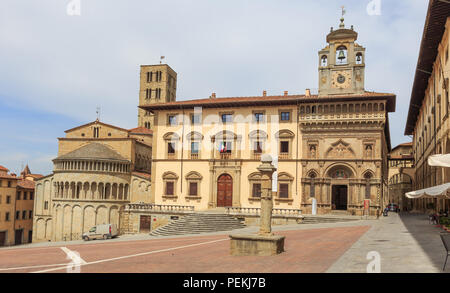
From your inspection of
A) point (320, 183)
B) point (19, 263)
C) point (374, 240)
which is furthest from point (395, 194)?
point (19, 263)

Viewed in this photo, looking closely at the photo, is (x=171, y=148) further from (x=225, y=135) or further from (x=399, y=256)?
(x=399, y=256)

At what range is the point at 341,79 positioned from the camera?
4119 cm

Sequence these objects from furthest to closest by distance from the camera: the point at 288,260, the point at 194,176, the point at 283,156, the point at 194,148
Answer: the point at 194,148 < the point at 194,176 < the point at 283,156 < the point at 288,260

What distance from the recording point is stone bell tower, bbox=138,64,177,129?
287 feet

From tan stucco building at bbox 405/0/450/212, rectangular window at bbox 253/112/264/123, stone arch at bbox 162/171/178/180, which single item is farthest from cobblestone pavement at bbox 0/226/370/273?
stone arch at bbox 162/171/178/180

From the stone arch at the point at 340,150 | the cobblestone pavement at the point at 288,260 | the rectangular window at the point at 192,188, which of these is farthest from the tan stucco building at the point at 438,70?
the rectangular window at the point at 192,188

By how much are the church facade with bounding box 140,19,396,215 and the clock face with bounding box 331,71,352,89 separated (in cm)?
10

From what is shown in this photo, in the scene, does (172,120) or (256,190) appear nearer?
(256,190)

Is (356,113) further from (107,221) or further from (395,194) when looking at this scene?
(395,194)

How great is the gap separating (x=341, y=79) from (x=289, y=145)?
333 inches

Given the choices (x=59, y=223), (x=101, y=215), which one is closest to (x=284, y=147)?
(x=101, y=215)

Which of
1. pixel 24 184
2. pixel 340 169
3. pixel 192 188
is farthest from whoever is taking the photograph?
pixel 24 184

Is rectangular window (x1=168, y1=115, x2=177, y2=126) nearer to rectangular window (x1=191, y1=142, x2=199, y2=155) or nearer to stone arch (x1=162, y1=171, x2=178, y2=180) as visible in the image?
rectangular window (x1=191, y1=142, x2=199, y2=155)
